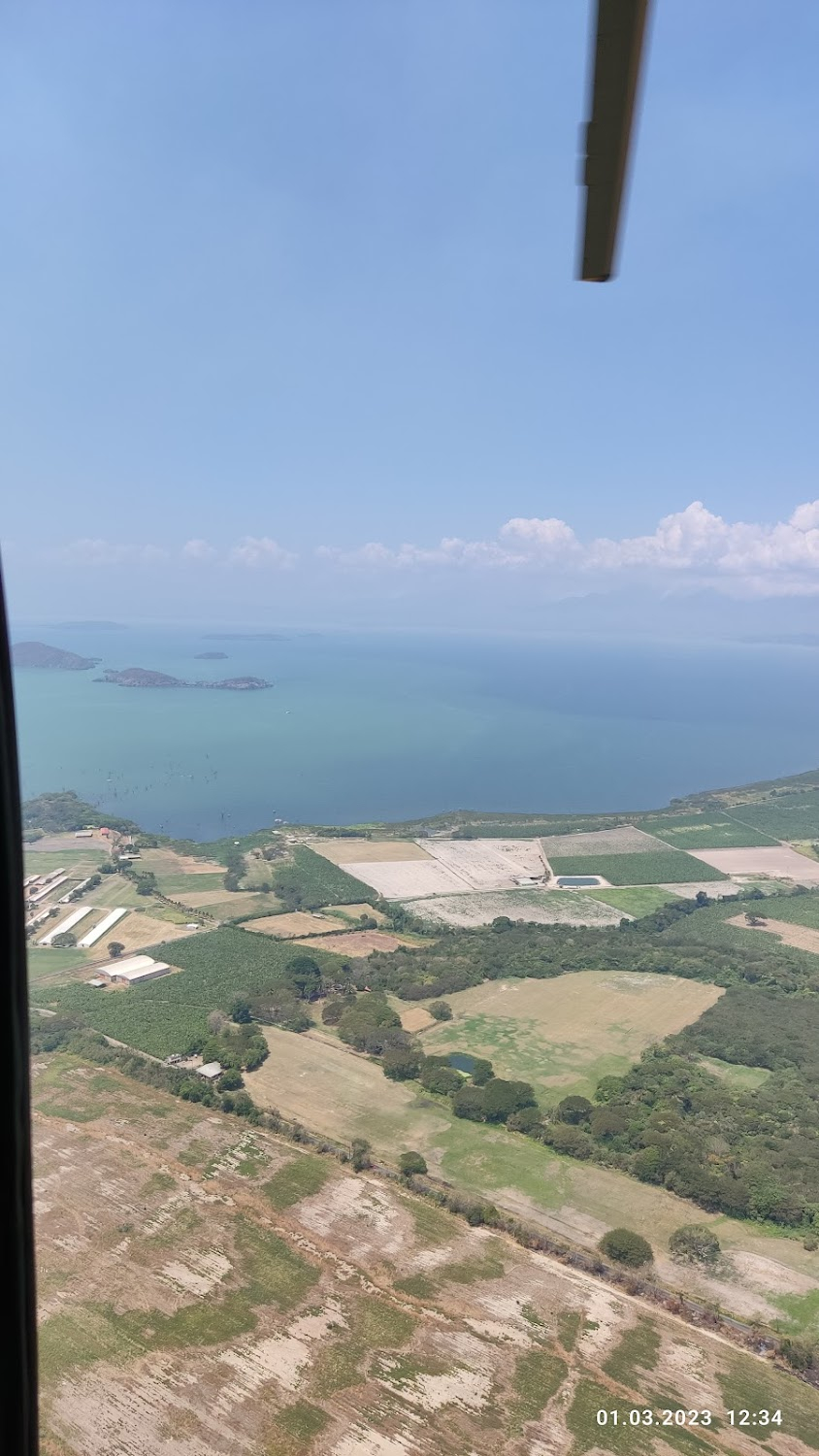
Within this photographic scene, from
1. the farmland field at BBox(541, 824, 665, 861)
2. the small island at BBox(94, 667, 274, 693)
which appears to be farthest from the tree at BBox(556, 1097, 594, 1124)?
the small island at BBox(94, 667, 274, 693)

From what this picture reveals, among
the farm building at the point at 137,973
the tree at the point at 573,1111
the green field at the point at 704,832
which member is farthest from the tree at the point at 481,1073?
the green field at the point at 704,832

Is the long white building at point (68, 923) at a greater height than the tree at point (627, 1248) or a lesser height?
lesser

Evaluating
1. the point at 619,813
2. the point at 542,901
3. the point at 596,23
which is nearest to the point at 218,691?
the point at 619,813

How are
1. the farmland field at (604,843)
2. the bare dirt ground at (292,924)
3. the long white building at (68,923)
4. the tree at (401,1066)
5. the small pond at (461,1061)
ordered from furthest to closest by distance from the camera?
the farmland field at (604,843) → the bare dirt ground at (292,924) → the long white building at (68,923) → the small pond at (461,1061) → the tree at (401,1066)

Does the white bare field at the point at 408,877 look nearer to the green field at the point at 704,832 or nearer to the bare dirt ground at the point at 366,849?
the bare dirt ground at the point at 366,849

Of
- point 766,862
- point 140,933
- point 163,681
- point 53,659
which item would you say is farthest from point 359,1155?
point 53,659

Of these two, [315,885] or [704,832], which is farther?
[704,832]

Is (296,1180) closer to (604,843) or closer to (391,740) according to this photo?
(604,843)
